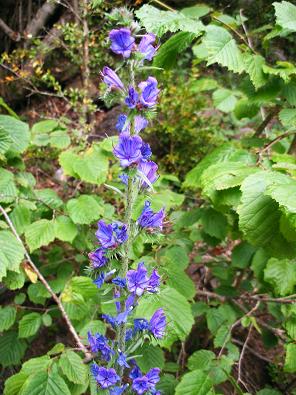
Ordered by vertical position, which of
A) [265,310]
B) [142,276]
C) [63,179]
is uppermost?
[142,276]

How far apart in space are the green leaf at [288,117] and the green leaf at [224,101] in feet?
2.41

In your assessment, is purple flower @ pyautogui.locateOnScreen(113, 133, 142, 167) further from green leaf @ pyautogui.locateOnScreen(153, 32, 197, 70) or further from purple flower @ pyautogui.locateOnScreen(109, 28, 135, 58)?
green leaf @ pyautogui.locateOnScreen(153, 32, 197, 70)

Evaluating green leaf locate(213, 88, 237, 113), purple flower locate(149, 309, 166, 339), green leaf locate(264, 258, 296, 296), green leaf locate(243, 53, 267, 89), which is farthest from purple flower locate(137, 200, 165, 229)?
green leaf locate(213, 88, 237, 113)

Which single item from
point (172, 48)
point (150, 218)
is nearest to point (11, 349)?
point (150, 218)

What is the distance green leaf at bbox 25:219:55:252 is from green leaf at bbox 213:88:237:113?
4.64ft

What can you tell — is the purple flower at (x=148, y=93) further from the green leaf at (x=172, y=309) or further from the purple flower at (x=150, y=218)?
the green leaf at (x=172, y=309)

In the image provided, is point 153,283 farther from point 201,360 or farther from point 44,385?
point 201,360

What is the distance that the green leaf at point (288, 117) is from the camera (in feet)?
6.38

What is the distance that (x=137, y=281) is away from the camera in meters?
1.36

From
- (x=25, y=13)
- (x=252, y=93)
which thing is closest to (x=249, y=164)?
(x=252, y=93)

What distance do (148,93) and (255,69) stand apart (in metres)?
0.89

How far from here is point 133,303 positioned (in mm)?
1443

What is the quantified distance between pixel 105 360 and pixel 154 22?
1.38m

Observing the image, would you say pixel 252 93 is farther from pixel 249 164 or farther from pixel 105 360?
pixel 105 360
